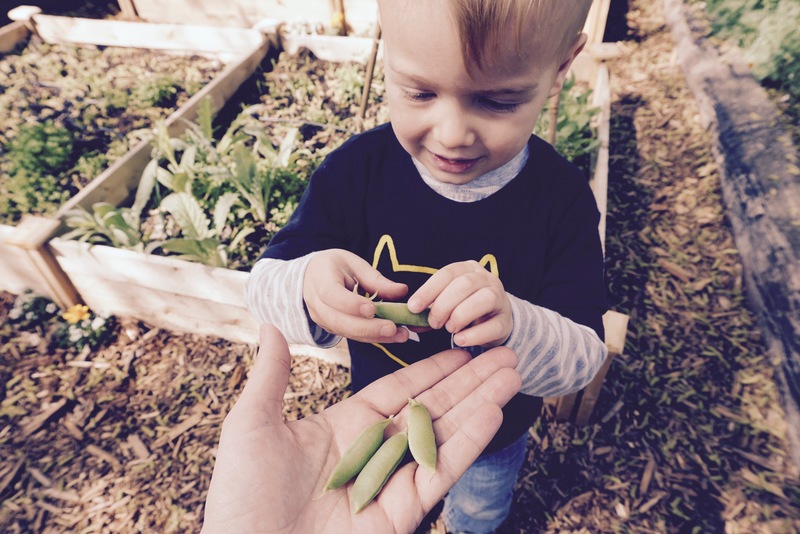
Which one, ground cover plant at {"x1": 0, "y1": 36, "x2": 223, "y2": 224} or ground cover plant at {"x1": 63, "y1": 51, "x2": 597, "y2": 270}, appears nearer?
ground cover plant at {"x1": 63, "y1": 51, "x2": 597, "y2": 270}

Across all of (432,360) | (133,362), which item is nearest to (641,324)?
(432,360)

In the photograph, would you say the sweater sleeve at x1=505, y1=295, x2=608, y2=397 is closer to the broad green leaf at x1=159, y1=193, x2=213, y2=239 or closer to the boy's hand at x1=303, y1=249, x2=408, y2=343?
the boy's hand at x1=303, y1=249, x2=408, y2=343

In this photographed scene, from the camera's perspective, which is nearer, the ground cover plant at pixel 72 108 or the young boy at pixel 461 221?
the young boy at pixel 461 221

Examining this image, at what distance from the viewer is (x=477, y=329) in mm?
1261

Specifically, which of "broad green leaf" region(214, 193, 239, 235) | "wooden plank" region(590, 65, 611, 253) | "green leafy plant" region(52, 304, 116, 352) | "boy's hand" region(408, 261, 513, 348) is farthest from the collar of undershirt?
"green leafy plant" region(52, 304, 116, 352)

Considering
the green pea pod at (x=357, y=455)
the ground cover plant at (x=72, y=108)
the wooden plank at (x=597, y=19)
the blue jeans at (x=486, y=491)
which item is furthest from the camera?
the wooden plank at (x=597, y=19)

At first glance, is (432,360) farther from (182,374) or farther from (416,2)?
(182,374)

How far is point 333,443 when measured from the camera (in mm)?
1557

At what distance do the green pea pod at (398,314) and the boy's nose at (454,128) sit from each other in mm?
447

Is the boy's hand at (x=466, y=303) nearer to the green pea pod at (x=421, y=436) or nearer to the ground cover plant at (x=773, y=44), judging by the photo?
the green pea pod at (x=421, y=436)

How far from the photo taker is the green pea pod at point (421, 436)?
137 centimetres

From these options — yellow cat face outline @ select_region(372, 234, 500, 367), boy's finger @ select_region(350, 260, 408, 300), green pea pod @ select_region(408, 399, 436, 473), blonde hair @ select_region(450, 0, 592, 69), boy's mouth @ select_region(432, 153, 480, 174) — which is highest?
blonde hair @ select_region(450, 0, 592, 69)

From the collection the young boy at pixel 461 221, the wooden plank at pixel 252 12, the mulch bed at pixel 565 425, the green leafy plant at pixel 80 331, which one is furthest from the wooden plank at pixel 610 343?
the wooden plank at pixel 252 12

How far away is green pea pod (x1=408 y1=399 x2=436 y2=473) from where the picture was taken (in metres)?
1.37
